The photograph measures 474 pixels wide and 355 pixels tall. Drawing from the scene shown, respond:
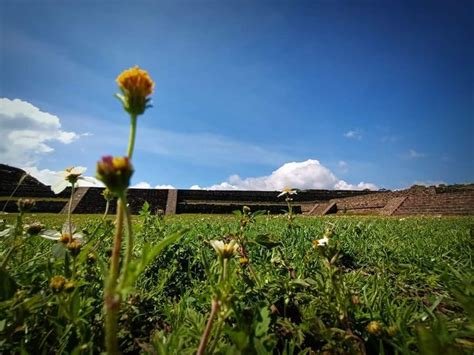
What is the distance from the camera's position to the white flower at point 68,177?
3.70 feet

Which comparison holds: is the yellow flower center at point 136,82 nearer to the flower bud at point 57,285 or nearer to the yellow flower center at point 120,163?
the yellow flower center at point 120,163

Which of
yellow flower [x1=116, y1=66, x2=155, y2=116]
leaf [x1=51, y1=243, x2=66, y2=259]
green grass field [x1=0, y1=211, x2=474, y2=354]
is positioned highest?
yellow flower [x1=116, y1=66, x2=155, y2=116]

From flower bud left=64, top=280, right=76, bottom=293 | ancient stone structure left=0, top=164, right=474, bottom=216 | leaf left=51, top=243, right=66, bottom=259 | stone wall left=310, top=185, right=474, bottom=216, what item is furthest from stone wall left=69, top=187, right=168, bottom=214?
flower bud left=64, top=280, right=76, bottom=293

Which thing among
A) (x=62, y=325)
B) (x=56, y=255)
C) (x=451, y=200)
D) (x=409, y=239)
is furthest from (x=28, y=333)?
(x=451, y=200)

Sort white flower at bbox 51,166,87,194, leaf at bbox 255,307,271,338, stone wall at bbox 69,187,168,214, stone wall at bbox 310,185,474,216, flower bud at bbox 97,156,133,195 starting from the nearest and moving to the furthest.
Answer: flower bud at bbox 97,156,133,195, leaf at bbox 255,307,271,338, white flower at bbox 51,166,87,194, stone wall at bbox 310,185,474,216, stone wall at bbox 69,187,168,214

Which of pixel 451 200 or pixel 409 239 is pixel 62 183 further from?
pixel 451 200

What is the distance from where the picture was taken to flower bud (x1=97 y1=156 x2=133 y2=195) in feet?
1.65

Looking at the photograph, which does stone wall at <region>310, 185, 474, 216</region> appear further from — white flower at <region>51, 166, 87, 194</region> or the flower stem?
the flower stem

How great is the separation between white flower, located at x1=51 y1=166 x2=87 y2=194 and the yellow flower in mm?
656

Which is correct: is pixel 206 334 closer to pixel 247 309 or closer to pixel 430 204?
pixel 247 309

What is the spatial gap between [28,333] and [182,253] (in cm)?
104

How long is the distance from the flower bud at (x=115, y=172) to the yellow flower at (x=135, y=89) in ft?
0.41

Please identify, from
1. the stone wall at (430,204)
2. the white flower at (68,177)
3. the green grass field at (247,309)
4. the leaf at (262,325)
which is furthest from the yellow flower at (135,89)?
the stone wall at (430,204)

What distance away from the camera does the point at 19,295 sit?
0.75 meters
